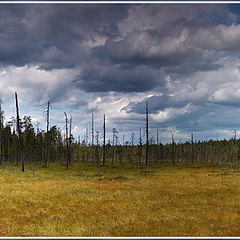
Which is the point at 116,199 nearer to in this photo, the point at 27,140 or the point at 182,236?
the point at 182,236

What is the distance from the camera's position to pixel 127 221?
46.8 ft

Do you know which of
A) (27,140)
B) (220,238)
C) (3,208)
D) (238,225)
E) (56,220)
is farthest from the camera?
(27,140)

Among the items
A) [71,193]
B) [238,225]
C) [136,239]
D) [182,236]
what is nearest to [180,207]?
[238,225]

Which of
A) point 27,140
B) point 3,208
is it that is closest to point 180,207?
point 3,208

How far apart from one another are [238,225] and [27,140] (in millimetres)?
76862

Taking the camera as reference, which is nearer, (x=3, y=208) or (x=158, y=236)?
(x=158, y=236)

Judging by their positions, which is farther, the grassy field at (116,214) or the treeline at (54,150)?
the treeline at (54,150)

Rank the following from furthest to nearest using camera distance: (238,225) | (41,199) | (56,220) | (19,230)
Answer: (41,199) < (56,220) < (238,225) < (19,230)

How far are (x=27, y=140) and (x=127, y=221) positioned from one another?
74.0 meters

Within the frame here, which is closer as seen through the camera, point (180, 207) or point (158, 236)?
point (158, 236)

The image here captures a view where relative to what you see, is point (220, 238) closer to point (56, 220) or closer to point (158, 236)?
point (158, 236)

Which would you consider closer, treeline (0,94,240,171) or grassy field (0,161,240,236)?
grassy field (0,161,240,236)

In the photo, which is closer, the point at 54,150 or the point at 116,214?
the point at 116,214

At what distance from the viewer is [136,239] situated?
36.2ft
